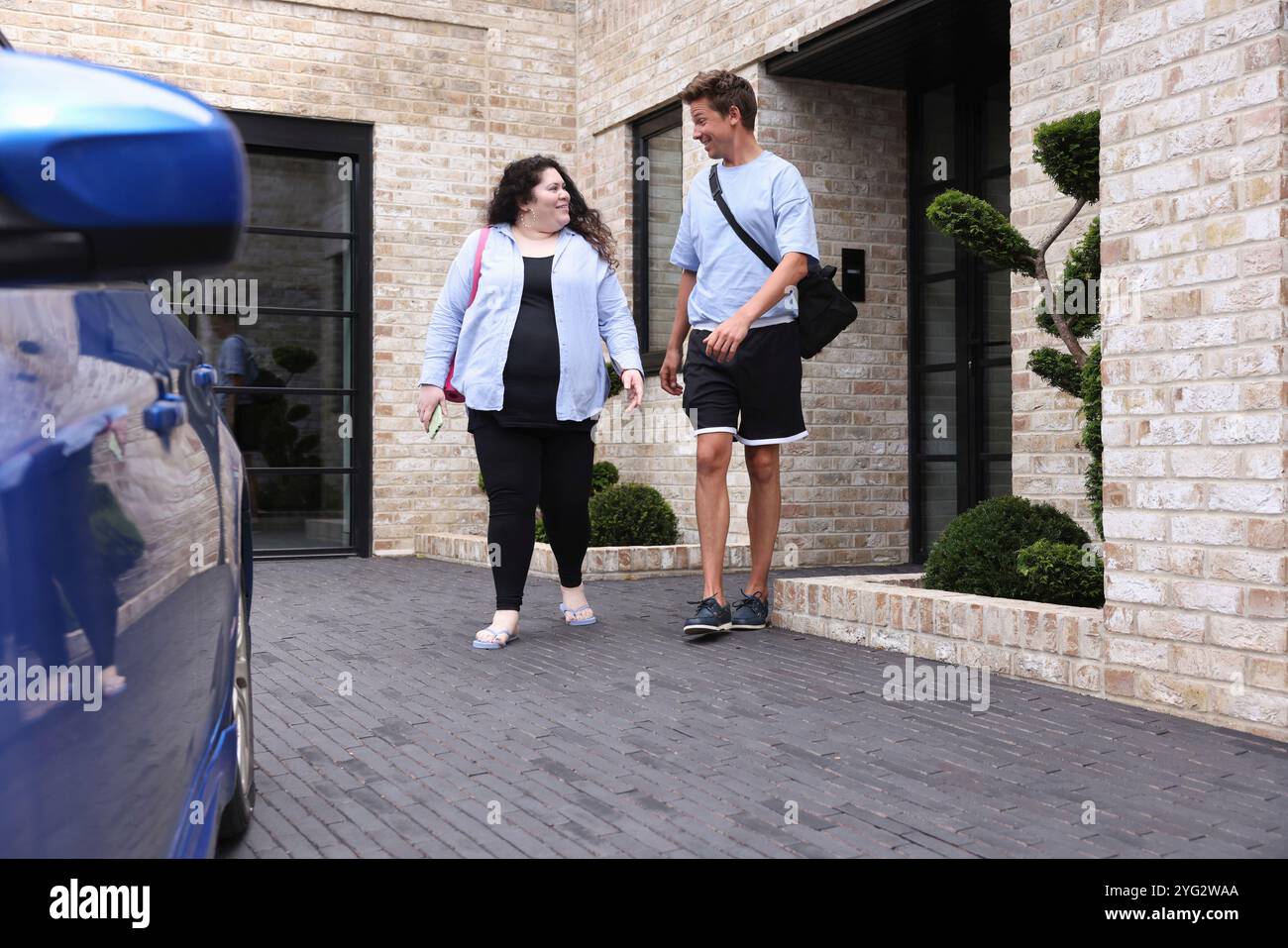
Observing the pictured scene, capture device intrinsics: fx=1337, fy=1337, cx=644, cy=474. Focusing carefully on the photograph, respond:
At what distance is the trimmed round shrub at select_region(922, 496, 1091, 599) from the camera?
5.51m

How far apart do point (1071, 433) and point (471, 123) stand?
653 centimetres

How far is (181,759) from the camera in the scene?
72.1 inches

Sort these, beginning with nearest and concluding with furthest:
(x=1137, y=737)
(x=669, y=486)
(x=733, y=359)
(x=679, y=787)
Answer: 1. (x=679, y=787)
2. (x=1137, y=737)
3. (x=733, y=359)
4. (x=669, y=486)

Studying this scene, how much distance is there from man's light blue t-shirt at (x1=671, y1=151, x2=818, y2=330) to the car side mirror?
187 inches

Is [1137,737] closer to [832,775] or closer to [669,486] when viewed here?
[832,775]

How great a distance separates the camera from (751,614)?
242 inches

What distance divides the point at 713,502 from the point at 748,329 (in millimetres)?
779

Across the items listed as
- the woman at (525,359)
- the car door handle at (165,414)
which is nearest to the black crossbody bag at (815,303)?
the woman at (525,359)

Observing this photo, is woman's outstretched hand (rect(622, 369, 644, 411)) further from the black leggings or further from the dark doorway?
the dark doorway

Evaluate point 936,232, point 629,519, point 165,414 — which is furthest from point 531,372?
point 936,232

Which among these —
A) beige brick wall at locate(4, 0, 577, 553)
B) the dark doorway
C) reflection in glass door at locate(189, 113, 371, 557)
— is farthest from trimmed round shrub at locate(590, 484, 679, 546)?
reflection in glass door at locate(189, 113, 371, 557)

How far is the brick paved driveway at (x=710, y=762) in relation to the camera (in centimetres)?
302

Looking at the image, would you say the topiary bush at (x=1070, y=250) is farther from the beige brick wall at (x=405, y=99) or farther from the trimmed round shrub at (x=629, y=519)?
the beige brick wall at (x=405, y=99)
